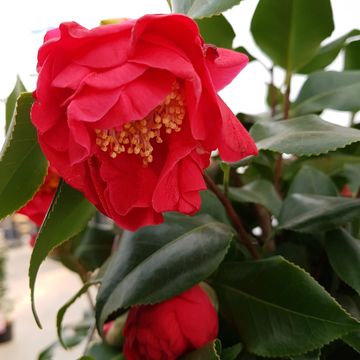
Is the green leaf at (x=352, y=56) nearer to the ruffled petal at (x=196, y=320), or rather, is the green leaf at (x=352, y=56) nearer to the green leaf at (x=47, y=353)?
the ruffled petal at (x=196, y=320)

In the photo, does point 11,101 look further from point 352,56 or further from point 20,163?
point 352,56

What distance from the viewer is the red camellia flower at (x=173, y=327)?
1.15 ft

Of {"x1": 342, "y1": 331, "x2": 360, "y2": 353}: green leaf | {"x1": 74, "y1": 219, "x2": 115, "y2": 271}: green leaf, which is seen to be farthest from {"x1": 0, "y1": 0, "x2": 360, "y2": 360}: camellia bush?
{"x1": 74, "y1": 219, "x2": 115, "y2": 271}: green leaf

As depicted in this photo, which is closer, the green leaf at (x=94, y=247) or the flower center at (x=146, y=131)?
the flower center at (x=146, y=131)

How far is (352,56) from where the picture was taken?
20.8 inches

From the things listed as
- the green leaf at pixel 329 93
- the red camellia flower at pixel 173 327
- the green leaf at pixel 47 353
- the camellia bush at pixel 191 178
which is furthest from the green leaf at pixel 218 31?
the green leaf at pixel 47 353

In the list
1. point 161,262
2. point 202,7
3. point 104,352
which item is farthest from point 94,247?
point 202,7

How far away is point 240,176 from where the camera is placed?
538mm

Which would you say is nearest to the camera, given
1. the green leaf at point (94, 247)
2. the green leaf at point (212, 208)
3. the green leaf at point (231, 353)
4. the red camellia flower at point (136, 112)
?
the red camellia flower at point (136, 112)

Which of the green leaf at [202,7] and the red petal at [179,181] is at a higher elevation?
the green leaf at [202,7]

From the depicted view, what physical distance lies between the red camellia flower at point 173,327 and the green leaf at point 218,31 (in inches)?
8.3

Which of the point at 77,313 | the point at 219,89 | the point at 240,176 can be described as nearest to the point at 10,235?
the point at 77,313

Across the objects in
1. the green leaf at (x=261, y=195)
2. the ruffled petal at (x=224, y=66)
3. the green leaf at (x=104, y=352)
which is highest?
the ruffled petal at (x=224, y=66)

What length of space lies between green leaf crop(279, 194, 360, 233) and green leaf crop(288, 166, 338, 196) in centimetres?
5
